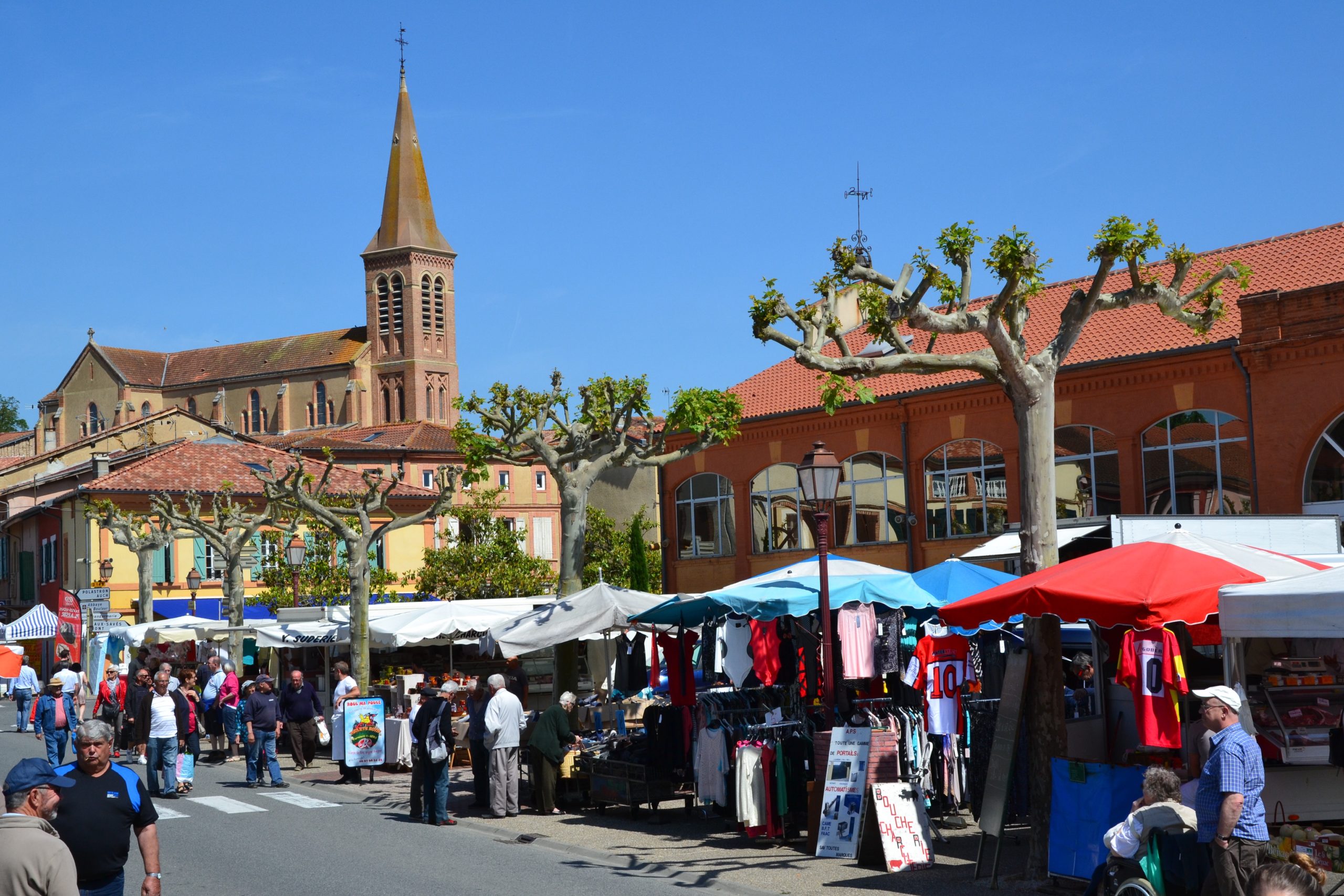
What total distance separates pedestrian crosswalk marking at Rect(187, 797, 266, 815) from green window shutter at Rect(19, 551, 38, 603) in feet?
151

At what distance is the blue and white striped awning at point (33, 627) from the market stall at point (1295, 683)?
1569 inches

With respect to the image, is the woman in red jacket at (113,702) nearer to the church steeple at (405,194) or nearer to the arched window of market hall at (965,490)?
the arched window of market hall at (965,490)

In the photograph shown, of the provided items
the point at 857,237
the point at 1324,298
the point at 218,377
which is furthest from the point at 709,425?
the point at 218,377

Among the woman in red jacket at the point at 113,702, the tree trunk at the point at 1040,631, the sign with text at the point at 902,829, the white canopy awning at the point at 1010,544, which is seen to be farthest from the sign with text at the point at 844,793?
the woman in red jacket at the point at 113,702

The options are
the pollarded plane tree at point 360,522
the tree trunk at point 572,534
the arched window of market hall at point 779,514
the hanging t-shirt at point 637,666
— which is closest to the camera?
the hanging t-shirt at point 637,666

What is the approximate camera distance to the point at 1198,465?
27609 mm

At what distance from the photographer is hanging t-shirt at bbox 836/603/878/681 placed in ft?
43.1

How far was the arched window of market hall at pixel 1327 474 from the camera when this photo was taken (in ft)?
82.2

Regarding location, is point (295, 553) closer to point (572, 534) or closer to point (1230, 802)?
point (572, 534)

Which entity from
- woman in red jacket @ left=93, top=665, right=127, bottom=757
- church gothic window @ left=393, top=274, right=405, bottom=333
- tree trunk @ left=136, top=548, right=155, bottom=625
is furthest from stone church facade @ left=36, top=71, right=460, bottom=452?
woman in red jacket @ left=93, top=665, right=127, bottom=757

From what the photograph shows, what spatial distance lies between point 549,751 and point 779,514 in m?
21.2

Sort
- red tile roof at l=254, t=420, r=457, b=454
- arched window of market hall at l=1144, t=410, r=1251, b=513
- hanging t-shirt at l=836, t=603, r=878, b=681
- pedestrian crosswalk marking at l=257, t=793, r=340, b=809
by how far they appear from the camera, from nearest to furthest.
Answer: hanging t-shirt at l=836, t=603, r=878, b=681 → pedestrian crosswalk marking at l=257, t=793, r=340, b=809 → arched window of market hall at l=1144, t=410, r=1251, b=513 → red tile roof at l=254, t=420, r=457, b=454

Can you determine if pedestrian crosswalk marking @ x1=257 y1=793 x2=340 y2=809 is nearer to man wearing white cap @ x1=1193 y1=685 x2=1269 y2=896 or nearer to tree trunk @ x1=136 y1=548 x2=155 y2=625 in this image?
man wearing white cap @ x1=1193 y1=685 x2=1269 y2=896

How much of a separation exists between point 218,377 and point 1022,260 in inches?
4356
